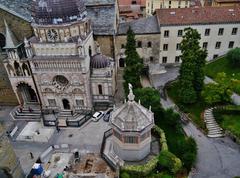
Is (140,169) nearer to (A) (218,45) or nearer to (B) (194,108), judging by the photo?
(B) (194,108)

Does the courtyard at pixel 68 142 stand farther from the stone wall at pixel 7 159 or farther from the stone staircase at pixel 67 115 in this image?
the stone wall at pixel 7 159

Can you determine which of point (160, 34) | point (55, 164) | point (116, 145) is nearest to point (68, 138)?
point (55, 164)

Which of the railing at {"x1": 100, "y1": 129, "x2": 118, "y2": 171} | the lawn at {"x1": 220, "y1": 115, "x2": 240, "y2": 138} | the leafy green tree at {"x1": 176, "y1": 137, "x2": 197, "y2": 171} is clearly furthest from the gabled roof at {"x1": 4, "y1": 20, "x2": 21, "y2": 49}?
the lawn at {"x1": 220, "y1": 115, "x2": 240, "y2": 138}

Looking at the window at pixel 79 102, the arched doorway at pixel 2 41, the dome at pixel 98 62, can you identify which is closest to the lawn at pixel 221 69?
the dome at pixel 98 62

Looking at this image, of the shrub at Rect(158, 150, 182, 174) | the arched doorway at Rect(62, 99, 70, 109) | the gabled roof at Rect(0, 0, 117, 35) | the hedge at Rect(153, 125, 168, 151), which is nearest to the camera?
the shrub at Rect(158, 150, 182, 174)

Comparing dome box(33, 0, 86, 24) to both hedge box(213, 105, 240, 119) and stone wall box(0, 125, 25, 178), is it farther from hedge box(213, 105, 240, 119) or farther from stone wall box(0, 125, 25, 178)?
hedge box(213, 105, 240, 119)

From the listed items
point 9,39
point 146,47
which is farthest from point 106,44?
point 9,39
